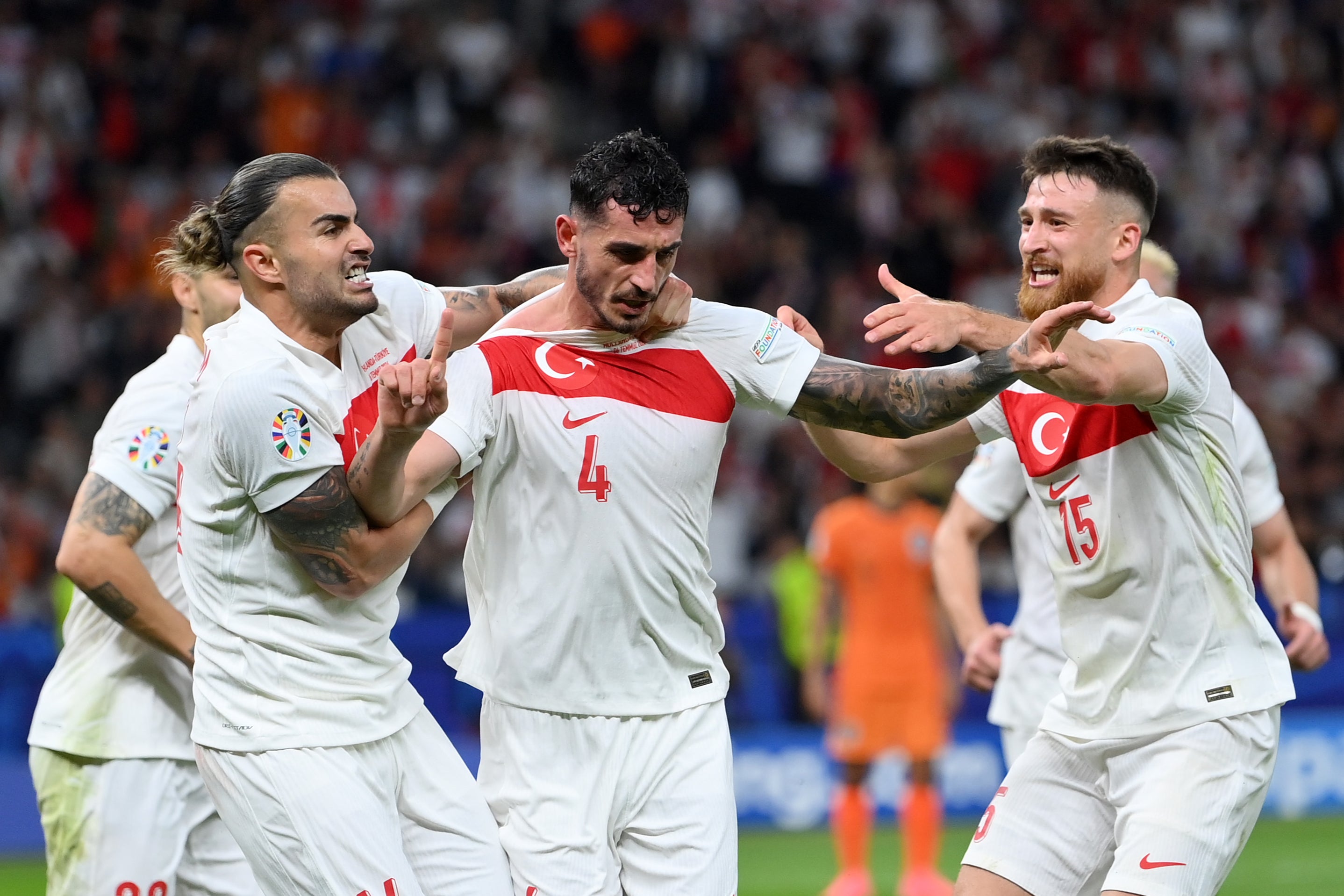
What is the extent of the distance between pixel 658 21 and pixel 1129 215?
39.8 feet

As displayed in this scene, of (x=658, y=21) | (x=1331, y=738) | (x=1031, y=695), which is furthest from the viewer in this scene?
(x=658, y=21)

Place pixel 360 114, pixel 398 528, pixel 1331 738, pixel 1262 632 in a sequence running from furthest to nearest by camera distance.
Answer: pixel 360 114 < pixel 1331 738 < pixel 1262 632 < pixel 398 528

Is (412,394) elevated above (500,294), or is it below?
below

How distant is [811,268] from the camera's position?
1560cm

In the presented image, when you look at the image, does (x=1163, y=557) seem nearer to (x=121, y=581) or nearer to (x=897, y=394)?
(x=897, y=394)

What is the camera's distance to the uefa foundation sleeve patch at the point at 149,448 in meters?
5.20

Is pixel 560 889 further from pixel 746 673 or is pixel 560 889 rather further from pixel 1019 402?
pixel 746 673

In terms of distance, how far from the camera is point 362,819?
420cm

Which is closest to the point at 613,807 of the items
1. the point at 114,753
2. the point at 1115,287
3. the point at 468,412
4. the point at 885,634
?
the point at 468,412

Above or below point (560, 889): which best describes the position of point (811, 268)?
above

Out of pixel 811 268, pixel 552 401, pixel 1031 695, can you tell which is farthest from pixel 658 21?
pixel 552 401

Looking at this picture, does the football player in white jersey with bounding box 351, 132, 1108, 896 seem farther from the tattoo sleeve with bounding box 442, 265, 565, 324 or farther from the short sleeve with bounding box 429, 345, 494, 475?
the tattoo sleeve with bounding box 442, 265, 565, 324

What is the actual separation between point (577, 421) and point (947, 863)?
6.51 m

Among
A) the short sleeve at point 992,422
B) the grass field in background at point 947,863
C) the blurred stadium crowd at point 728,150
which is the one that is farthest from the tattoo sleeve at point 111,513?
the blurred stadium crowd at point 728,150
